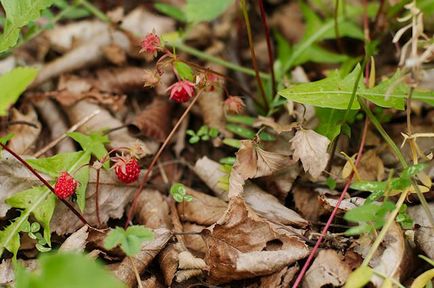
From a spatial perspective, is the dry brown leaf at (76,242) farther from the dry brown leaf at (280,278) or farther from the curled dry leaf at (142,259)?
the dry brown leaf at (280,278)

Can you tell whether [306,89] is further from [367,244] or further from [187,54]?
[187,54]

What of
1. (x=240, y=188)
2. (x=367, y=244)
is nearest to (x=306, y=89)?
(x=240, y=188)

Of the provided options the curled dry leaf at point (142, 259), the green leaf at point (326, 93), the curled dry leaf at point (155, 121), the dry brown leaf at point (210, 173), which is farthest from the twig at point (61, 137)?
the green leaf at point (326, 93)

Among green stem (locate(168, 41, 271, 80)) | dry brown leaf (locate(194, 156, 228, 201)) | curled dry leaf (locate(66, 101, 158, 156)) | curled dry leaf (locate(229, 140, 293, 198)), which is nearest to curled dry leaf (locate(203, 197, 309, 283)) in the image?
curled dry leaf (locate(229, 140, 293, 198))

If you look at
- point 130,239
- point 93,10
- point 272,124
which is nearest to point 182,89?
point 272,124

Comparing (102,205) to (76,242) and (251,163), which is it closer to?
(76,242)

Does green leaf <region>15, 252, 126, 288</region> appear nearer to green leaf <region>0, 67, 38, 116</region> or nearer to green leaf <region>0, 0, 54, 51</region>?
green leaf <region>0, 67, 38, 116</region>
